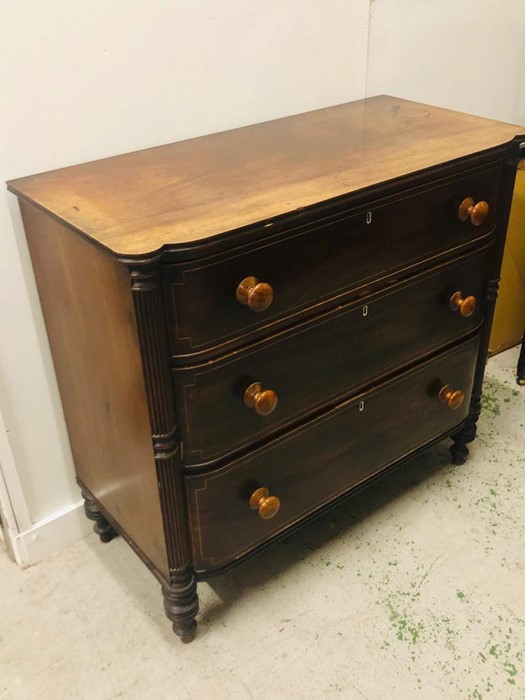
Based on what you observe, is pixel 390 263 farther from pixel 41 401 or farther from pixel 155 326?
pixel 41 401

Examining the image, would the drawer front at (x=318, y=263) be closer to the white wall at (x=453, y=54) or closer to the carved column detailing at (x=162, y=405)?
the carved column detailing at (x=162, y=405)

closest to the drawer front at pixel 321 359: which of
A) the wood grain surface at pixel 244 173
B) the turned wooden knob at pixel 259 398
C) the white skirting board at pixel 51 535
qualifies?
the turned wooden knob at pixel 259 398

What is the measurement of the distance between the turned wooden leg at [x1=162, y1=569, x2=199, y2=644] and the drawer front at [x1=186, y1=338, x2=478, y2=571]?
38mm

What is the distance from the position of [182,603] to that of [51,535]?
0.43 m

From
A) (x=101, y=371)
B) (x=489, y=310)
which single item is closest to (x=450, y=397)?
(x=489, y=310)

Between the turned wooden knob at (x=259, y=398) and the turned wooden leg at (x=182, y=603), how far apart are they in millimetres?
355

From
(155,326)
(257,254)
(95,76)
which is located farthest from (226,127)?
(155,326)

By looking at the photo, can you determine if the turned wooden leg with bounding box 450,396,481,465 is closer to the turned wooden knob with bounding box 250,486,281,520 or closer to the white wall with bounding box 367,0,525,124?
the turned wooden knob with bounding box 250,486,281,520

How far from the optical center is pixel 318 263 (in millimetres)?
1189

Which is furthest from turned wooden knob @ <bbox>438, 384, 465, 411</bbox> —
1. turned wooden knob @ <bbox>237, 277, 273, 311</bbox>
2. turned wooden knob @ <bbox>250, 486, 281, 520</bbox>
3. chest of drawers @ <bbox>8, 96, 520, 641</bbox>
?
turned wooden knob @ <bbox>237, 277, 273, 311</bbox>

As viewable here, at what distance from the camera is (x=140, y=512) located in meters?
1.32

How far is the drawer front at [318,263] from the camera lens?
41.8 inches

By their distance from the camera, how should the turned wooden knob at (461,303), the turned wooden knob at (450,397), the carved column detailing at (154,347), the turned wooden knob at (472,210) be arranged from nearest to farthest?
the carved column detailing at (154,347) < the turned wooden knob at (472,210) < the turned wooden knob at (461,303) < the turned wooden knob at (450,397)

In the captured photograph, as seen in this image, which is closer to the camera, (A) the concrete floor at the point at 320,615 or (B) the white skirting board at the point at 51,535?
(A) the concrete floor at the point at 320,615
